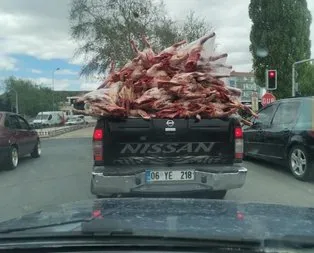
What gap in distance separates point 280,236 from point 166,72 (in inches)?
233

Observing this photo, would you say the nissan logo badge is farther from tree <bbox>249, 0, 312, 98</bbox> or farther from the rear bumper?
tree <bbox>249, 0, 312, 98</bbox>

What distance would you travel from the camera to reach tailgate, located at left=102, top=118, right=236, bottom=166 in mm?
7047

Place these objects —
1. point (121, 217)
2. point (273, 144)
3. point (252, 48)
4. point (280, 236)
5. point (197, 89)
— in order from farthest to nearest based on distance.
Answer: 1. point (252, 48)
2. point (273, 144)
3. point (197, 89)
4. point (121, 217)
5. point (280, 236)

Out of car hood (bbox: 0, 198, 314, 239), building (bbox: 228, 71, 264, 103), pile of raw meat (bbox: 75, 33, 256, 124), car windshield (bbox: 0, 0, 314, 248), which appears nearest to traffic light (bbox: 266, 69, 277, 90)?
building (bbox: 228, 71, 264, 103)

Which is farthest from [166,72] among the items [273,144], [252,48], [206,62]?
[252,48]

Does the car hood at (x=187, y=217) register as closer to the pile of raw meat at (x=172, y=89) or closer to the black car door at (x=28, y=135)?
the pile of raw meat at (x=172, y=89)

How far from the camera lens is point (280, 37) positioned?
40344 mm

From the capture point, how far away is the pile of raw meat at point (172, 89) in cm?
729

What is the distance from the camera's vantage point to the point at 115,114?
23.0 ft

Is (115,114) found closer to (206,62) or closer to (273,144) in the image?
(206,62)

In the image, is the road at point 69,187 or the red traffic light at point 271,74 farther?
the red traffic light at point 271,74

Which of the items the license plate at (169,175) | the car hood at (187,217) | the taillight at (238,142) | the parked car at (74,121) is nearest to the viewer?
the car hood at (187,217)

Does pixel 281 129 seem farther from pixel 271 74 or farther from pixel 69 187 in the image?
pixel 271 74

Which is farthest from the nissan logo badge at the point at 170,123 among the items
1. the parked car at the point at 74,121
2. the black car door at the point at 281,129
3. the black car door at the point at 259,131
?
the parked car at the point at 74,121
